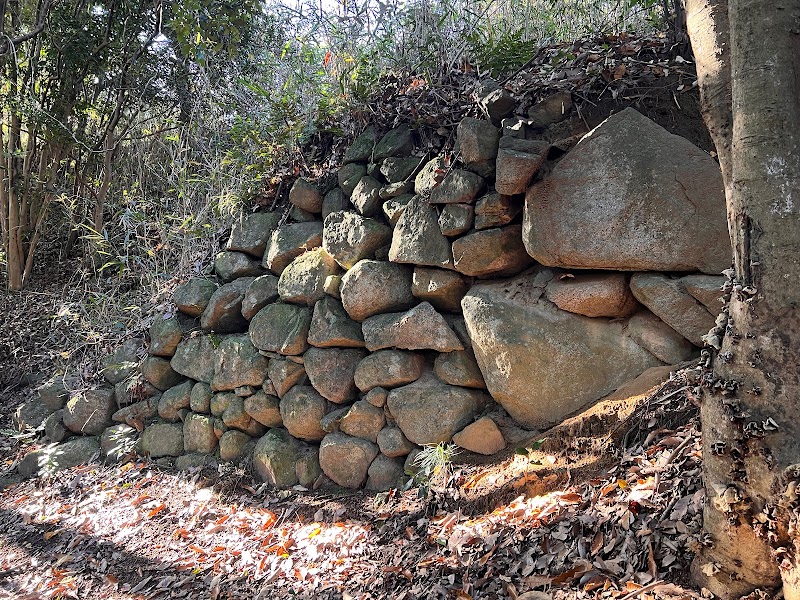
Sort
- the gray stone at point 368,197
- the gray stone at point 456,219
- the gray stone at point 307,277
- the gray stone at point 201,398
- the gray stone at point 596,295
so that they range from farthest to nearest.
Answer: the gray stone at point 201,398, the gray stone at point 307,277, the gray stone at point 368,197, the gray stone at point 456,219, the gray stone at point 596,295

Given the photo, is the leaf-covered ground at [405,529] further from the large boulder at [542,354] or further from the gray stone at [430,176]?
the gray stone at [430,176]

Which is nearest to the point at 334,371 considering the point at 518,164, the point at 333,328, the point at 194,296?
the point at 333,328

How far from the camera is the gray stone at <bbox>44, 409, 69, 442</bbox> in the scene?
5.26m

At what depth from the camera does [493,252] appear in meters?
3.63

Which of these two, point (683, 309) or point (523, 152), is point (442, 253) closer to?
point (523, 152)

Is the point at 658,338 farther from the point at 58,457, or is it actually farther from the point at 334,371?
the point at 58,457

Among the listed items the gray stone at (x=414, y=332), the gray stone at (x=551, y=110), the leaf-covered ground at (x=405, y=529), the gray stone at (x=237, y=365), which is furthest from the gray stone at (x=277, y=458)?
the gray stone at (x=551, y=110)

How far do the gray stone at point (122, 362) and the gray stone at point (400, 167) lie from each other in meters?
2.99

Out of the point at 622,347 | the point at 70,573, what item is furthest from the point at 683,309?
the point at 70,573

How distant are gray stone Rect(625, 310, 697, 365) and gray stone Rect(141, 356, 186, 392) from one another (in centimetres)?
389

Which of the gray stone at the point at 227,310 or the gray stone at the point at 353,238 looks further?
the gray stone at the point at 227,310

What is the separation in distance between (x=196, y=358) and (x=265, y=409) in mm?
947

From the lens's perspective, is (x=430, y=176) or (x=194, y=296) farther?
(x=194, y=296)

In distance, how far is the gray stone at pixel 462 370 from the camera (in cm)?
371
